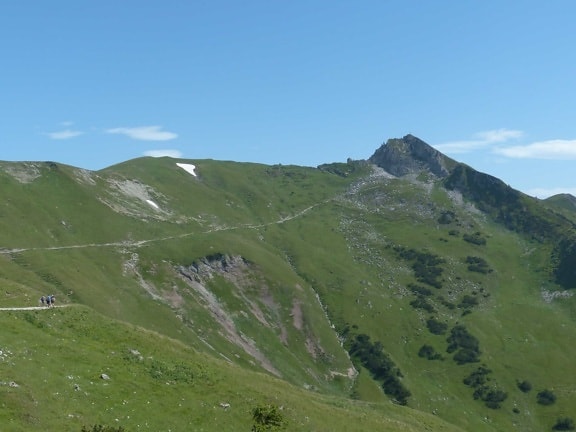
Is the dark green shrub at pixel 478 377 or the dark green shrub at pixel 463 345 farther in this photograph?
the dark green shrub at pixel 463 345

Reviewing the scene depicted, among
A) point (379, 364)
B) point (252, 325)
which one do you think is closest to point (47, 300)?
point (252, 325)

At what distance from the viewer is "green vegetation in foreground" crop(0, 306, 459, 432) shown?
120ft

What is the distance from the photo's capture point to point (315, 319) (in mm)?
159250

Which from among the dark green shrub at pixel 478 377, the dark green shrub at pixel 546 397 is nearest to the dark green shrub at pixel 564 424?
the dark green shrub at pixel 546 397

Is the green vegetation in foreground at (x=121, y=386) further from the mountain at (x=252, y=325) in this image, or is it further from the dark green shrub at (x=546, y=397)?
the dark green shrub at (x=546, y=397)

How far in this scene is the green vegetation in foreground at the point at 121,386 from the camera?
36.7 meters

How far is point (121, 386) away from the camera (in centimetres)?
4262

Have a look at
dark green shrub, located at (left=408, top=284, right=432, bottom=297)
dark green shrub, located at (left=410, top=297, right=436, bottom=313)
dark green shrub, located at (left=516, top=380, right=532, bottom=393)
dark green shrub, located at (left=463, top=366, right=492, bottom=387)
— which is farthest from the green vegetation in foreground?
dark green shrub, located at (left=408, top=284, right=432, bottom=297)

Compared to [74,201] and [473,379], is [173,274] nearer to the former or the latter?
[74,201]

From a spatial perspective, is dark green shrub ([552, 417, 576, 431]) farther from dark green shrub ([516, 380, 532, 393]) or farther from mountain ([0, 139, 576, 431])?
dark green shrub ([516, 380, 532, 393])

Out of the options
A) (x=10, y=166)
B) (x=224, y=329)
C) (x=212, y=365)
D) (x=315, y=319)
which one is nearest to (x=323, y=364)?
(x=315, y=319)

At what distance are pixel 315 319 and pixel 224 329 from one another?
3362cm

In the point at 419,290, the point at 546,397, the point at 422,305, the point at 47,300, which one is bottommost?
the point at 546,397

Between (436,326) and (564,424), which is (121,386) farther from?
(436,326)
